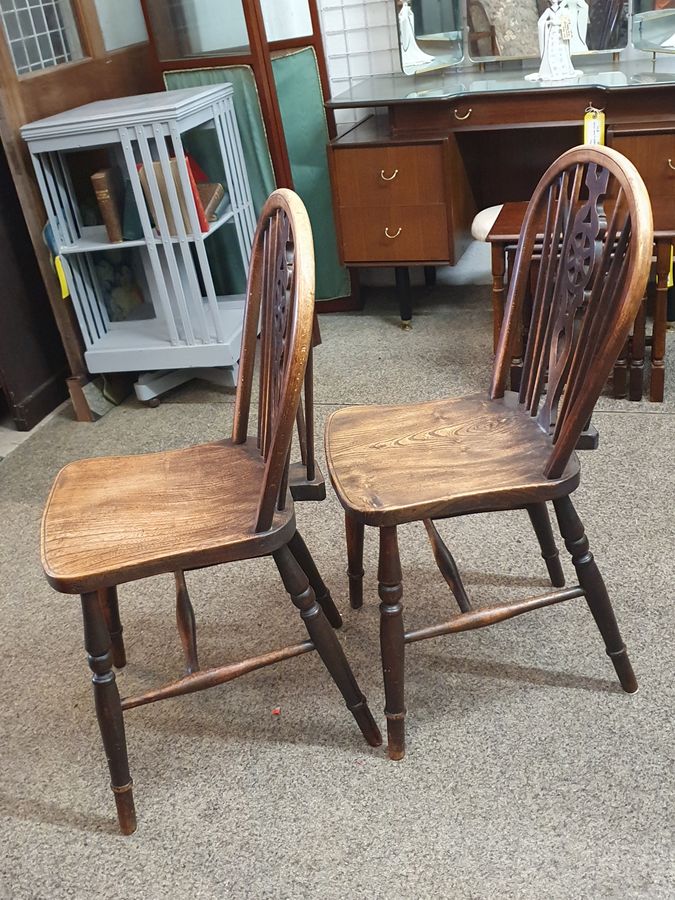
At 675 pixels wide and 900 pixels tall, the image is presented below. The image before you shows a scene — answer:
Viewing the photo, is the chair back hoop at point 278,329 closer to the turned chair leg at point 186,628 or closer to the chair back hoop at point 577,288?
the turned chair leg at point 186,628

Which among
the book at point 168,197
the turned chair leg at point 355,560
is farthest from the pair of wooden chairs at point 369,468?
the book at point 168,197

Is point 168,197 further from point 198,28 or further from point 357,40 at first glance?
point 357,40

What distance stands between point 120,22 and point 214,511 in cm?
248

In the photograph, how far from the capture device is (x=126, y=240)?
287 cm

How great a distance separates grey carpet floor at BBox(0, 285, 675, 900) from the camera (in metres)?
1.40

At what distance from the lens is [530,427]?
1590mm

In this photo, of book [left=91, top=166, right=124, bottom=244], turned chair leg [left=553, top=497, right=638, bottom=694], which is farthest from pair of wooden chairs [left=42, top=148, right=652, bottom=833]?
book [left=91, top=166, right=124, bottom=244]

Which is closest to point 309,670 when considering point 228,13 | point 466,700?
point 466,700

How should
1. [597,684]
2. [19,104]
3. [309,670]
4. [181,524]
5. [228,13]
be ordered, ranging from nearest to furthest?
[181,524] → [597,684] → [309,670] → [19,104] → [228,13]

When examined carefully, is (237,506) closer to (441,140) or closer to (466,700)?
(466,700)

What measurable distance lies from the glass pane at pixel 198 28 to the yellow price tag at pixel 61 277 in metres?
0.93

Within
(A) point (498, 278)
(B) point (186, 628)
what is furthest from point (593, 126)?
(B) point (186, 628)

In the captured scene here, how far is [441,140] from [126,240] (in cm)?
106

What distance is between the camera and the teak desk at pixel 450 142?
269 cm
